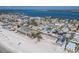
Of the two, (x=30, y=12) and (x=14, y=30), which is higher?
(x=30, y=12)

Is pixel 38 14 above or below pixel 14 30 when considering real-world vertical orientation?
above

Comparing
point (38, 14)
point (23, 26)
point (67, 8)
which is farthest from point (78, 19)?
point (23, 26)

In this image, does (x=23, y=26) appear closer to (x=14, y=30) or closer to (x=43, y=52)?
(x=14, y=30)

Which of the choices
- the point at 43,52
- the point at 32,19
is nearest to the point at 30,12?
the point at 32,19
